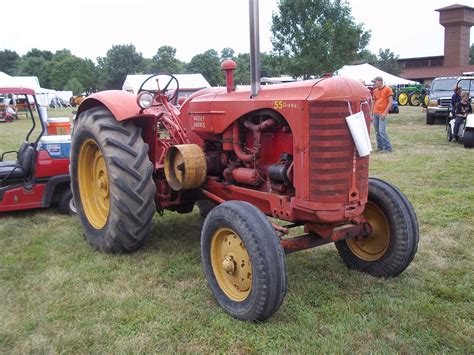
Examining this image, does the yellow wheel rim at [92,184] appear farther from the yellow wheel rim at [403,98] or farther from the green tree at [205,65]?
the green tree at [205,65]

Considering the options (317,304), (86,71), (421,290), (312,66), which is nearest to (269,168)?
(317,304)

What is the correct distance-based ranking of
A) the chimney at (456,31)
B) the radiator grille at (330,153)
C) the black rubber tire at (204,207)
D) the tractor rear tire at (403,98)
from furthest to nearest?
the chimney at (456,31) → the tractor rear tire at (403,98) → the black rubber tire at (204,207) → the radiator grille at (330,153)

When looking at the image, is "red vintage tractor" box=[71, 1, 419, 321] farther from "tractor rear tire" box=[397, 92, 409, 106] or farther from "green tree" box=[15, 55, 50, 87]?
"green tree" box=[15, 55, 50, 87]

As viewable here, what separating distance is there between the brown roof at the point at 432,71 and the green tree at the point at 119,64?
4164 centimetres

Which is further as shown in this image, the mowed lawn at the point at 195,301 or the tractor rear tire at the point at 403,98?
the tractor rear tire at the point at 403,98

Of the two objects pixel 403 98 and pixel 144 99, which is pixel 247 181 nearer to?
pixel 144 99

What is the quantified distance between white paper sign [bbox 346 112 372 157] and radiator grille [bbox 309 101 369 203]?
37 mm

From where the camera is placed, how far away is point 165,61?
→ 247 ft

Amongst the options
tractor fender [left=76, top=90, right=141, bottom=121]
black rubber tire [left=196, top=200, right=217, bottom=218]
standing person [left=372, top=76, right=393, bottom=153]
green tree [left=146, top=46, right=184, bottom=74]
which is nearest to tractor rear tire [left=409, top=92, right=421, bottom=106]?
standing person [left=372, top=76, right=393, bottom=153]

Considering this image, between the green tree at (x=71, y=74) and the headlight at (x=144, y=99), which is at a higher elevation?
the green tree at (x=71, y=74)

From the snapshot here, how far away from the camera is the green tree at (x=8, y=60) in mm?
88500

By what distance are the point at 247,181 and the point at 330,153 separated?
80 centimetres

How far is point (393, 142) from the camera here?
12.0 m

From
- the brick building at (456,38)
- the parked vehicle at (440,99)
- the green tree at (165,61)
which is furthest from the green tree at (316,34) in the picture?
the green tree at (165,61)
